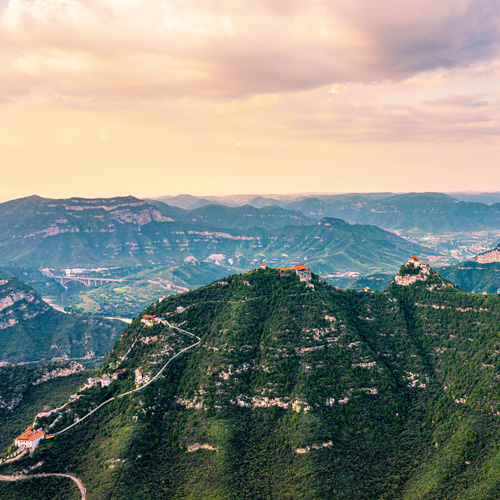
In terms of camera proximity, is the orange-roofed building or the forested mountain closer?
the forested mountain

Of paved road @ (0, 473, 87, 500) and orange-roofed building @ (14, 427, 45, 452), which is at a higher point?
orange-roofed building @ (14, 427, 45, 452)

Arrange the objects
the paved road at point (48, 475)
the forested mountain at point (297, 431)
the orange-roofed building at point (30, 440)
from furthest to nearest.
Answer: the orange-roofed building at point (30, 440) < the paved road at point (48, 475) < the forested mountain at point (297, 431)

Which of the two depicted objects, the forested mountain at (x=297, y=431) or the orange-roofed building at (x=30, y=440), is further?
the orange-roofed building at (x=30, y=440)

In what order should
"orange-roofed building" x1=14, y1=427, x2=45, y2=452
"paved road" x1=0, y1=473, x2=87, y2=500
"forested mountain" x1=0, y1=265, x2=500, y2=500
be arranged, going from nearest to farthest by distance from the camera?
"forested mountain" x1=0, y1=265, x2=500, y2=500
"paved road" x1=0, y1=473, x2=87, y2=500
"orange-roofed building" x1=14, y1=427, x2=45, y2=452

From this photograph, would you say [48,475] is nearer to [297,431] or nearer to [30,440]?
[30,440]

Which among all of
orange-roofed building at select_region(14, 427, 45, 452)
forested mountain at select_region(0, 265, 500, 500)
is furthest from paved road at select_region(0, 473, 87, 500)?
orange-roofed building at select_region(14, 427, 45, 452)

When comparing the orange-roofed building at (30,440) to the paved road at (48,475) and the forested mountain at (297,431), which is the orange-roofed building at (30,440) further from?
the paved road at (48,475)

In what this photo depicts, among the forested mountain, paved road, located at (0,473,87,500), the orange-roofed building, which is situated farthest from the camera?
the orange-roofed building

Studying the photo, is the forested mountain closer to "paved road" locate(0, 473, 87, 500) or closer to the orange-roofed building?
"paved road" locate(0, 473, 87, 500)

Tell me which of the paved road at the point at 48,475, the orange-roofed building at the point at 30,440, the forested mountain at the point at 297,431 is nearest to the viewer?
the forested mountain at the point at 297,431

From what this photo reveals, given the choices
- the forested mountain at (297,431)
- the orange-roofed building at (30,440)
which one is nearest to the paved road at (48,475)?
the forested mountain at (297,431)
